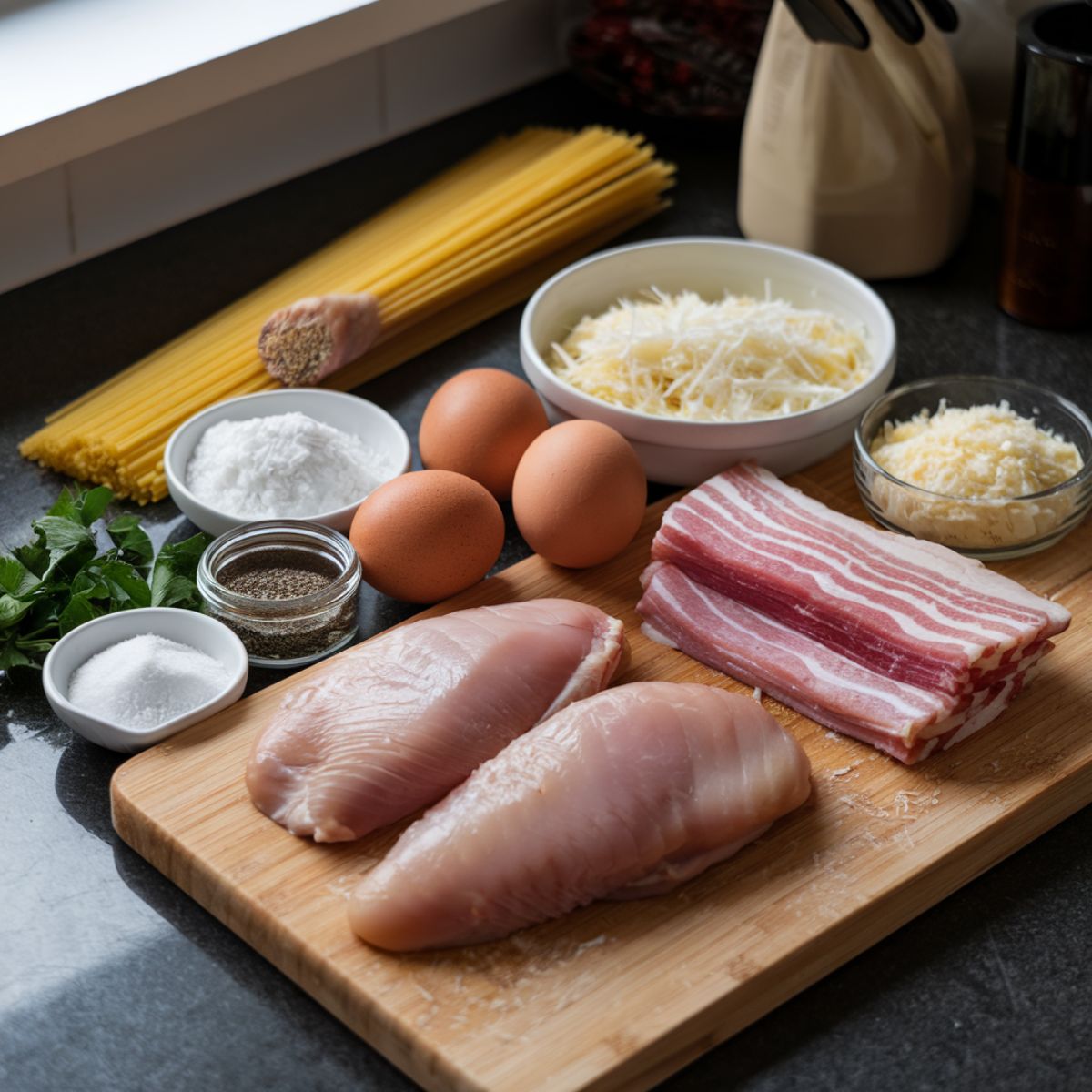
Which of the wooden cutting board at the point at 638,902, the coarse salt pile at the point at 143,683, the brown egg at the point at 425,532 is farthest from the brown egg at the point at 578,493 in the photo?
the coarse salt pile at the point at 143,683

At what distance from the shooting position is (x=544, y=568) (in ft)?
5.55

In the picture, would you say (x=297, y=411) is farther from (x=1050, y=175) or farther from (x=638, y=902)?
(x=1050, y=175)

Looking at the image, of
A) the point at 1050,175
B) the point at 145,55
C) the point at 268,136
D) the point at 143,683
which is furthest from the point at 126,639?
the point at 1050,175

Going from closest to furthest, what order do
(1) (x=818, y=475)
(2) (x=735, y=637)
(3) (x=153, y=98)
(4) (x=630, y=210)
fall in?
(2) (x=735, y=637), (1) (x=818, y=475), (3) (x=153, y=98), (4) (x=630, y=210)

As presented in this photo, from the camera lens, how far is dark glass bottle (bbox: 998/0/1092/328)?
6.01ft

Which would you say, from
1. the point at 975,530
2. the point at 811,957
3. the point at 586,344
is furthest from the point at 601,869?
the point at 586,344

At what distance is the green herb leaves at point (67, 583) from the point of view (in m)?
1.54

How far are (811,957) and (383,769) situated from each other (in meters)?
0.40

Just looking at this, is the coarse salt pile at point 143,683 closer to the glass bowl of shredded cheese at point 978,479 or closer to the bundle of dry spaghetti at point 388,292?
the bundle of dry spaghetti at point 388,292

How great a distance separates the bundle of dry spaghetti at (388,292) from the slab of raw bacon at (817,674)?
566mm

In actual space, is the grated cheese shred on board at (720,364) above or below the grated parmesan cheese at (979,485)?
above

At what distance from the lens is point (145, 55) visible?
6.67 ft

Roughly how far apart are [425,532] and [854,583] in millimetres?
439

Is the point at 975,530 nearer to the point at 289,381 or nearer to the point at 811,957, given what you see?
the point at 811,957
